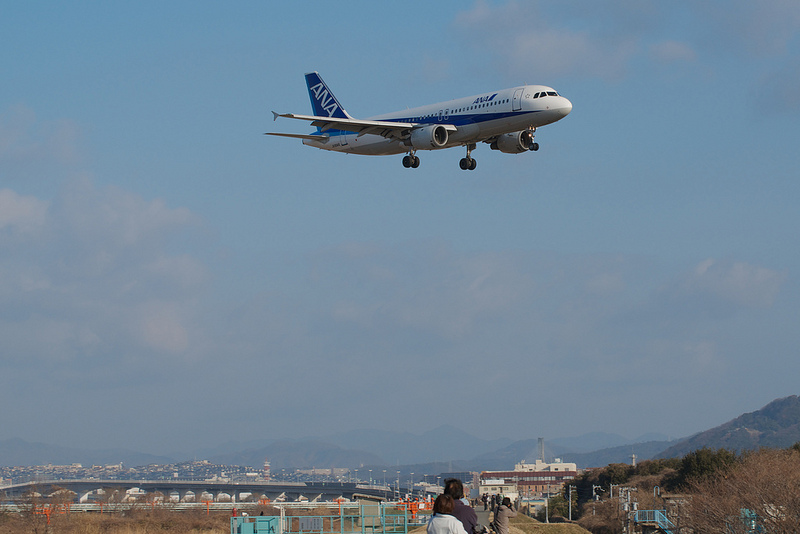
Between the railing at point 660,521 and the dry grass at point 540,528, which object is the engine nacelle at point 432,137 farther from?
the railing at point 660,521

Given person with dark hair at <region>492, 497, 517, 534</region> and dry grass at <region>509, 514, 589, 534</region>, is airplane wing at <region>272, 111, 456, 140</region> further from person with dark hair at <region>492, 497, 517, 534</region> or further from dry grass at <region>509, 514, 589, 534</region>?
person with dark hair at <region>492, 497, 517, 534</region>

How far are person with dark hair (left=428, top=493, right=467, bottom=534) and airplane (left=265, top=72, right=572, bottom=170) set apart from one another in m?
40.2

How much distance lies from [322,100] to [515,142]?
2362 cm

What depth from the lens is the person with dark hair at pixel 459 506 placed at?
40.7 feet

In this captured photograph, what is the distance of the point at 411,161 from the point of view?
5797 cm

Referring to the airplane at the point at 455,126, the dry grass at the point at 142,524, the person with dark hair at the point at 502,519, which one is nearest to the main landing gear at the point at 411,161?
the airplane at the point at 455,126

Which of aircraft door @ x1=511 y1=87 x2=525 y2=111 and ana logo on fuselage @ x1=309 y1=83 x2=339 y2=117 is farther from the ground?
ana logo on fuselage @ x1=309 y1=83 x2=339 y2=117

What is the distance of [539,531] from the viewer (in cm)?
4612

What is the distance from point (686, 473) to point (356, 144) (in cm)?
5242

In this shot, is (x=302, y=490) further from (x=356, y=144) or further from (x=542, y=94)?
(x=542, y=94)

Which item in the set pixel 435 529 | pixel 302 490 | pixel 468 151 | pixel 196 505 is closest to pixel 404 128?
pixel 468 151

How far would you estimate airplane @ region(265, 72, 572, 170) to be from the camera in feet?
167

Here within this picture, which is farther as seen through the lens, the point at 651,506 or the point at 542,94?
the point at 651,506

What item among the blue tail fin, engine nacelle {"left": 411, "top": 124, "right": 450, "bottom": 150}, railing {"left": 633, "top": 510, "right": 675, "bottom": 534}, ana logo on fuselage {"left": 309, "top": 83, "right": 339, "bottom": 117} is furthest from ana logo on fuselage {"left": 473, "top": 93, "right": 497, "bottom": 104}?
railing {"left": 633, "top": 510, "right": 675, "bottom": 534}
